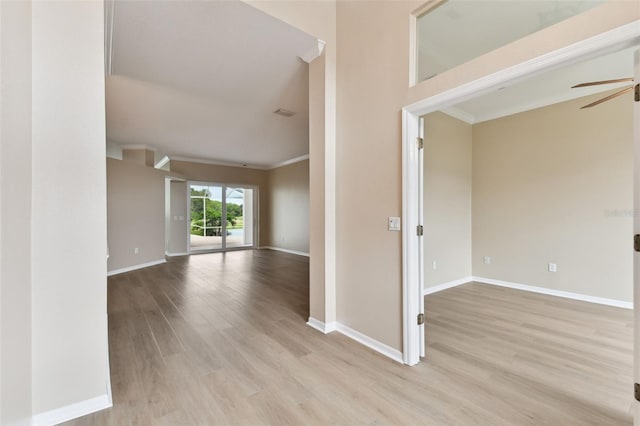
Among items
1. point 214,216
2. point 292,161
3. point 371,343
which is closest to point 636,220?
point 371,343

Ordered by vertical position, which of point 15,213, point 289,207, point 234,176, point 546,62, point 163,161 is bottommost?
point 15,213

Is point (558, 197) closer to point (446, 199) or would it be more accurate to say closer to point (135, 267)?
point (446, 199)

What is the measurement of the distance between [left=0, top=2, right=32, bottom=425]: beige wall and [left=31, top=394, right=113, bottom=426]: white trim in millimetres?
92

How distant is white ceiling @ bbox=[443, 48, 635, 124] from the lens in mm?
3053

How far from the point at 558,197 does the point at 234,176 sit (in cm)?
810

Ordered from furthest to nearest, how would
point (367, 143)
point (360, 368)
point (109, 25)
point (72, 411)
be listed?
1. point (367, 143)
2. point (109, 25)
3. point (360, 368)
4. point (72, 411)

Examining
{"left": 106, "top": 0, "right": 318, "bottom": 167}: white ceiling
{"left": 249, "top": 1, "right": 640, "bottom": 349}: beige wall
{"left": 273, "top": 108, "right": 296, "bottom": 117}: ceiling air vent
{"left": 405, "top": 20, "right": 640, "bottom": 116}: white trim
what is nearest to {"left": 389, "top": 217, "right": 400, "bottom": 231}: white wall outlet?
{"left": 249, "top": 1, "right": 640, "bottom": 349}: beige wall

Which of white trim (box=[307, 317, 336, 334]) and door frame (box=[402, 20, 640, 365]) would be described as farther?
white trim (box=[307, 317, 336, 334])

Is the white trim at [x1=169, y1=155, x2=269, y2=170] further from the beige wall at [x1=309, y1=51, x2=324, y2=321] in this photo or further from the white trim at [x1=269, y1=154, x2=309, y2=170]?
the beige wall at [x1=309, y1=51, x2=324, y2=321]

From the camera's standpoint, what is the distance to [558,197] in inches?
156

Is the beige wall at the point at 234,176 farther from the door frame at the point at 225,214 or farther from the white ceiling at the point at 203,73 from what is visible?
the white ceiling at the point at 203,73

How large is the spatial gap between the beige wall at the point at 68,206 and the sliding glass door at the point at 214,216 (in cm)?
695

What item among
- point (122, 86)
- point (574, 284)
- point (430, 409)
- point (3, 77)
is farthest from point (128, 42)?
point (574, 284)

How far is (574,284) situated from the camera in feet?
12.5
